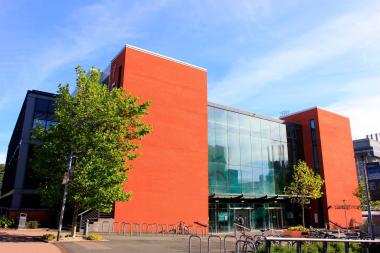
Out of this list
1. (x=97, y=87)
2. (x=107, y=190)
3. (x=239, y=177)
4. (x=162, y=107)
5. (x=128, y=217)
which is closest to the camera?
(x=107, y=190)

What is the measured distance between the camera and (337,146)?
46125 mm

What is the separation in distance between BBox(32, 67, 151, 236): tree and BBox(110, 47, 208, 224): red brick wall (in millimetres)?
6191

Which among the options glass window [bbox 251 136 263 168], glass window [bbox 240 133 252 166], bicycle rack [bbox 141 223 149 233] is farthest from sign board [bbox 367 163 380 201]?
glass window [bbox 251 136 263 168]

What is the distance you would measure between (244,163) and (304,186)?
771cm

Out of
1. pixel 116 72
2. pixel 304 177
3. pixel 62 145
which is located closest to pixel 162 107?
pixel 116 72

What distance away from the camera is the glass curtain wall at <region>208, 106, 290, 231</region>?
33.8 metres

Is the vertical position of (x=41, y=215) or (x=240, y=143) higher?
(x=240, y=143)

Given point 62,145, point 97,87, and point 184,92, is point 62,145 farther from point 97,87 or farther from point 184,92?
point 184,92

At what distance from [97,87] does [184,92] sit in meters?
11.8

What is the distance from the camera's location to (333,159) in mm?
44750

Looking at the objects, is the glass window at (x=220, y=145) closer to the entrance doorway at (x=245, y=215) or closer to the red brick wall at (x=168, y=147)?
the red brick wall at (x=168, y=147)

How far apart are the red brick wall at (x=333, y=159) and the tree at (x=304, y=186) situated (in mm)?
2883

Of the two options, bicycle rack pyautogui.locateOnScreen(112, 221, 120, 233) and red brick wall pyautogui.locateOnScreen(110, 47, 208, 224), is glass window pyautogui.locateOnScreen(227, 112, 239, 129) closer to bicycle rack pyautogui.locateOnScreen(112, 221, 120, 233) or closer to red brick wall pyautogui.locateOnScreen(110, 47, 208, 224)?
red brick wall pyautogui.locateOnScreen(110, 47, 208, 224)

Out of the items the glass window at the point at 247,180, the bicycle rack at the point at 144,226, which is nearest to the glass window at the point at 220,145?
the glass window at the point at 247,180
